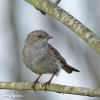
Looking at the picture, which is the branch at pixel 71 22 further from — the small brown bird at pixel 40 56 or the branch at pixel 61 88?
the small brown bird at pixel 40 56

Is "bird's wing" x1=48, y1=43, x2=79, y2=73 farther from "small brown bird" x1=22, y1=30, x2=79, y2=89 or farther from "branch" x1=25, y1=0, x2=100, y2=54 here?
"branch" x1=25, y1=0, x2=100, y2=54

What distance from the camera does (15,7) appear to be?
11.8 meters

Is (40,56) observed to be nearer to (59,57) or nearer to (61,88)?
(59,57)

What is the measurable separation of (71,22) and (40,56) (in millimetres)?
1249

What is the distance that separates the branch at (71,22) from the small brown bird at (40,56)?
97 cm

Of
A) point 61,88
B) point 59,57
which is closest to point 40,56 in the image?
point 59,57

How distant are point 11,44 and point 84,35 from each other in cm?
617

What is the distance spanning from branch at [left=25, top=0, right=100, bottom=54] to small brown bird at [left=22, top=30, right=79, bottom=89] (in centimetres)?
97

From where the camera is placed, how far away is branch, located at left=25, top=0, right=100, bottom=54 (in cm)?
524

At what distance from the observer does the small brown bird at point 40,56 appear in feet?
21.5

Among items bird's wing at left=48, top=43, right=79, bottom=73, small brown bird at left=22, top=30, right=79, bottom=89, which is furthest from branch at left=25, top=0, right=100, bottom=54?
bird's wing at left=48, top=43, right=79, bottom=73

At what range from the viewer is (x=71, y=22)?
5.56 m

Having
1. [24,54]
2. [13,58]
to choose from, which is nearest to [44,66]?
[24,54]

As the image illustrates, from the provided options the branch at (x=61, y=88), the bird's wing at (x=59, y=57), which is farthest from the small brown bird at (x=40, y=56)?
the branch at (x=61, y=88)
